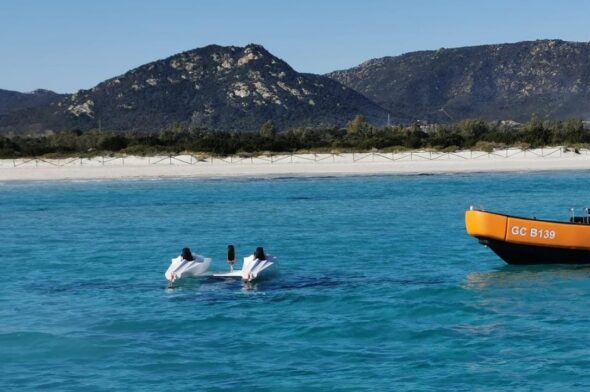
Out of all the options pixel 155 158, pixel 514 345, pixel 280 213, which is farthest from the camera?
pixel 155 158

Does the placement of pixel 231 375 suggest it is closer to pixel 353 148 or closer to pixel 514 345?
pixel 514 345

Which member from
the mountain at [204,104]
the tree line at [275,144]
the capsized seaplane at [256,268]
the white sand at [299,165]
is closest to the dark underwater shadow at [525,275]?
the capsized seaplane at [256,268]

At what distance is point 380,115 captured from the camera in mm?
192125

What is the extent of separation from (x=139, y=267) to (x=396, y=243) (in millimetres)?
7927

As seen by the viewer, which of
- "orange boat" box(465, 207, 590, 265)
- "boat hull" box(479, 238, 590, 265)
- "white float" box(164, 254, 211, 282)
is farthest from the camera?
"boat hull" box(479, 238, 590, 265)

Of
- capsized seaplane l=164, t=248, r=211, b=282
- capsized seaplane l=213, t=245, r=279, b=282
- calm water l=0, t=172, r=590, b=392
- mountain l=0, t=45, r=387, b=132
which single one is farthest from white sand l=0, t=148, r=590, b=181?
mountain l=0, t=45, r=387, b=132

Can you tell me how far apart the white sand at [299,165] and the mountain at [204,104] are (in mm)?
92228

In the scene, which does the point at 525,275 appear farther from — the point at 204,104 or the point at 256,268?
the point at 204,104

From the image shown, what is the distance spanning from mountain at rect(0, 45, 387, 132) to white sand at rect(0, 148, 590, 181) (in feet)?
303

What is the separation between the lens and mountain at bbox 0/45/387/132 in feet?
576

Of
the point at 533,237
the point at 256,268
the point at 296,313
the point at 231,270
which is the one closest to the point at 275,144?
the point at 231,270

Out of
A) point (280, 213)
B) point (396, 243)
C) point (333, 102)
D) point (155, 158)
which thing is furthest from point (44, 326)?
point (333, 102)

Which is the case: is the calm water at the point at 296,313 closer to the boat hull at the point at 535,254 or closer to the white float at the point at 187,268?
the boat hull at the point at 535,254

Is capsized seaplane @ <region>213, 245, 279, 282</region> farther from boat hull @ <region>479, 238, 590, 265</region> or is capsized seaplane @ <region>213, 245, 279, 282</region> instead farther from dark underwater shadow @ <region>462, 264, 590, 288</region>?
boat hull @ <region>479, 238, 590, 265</region>
